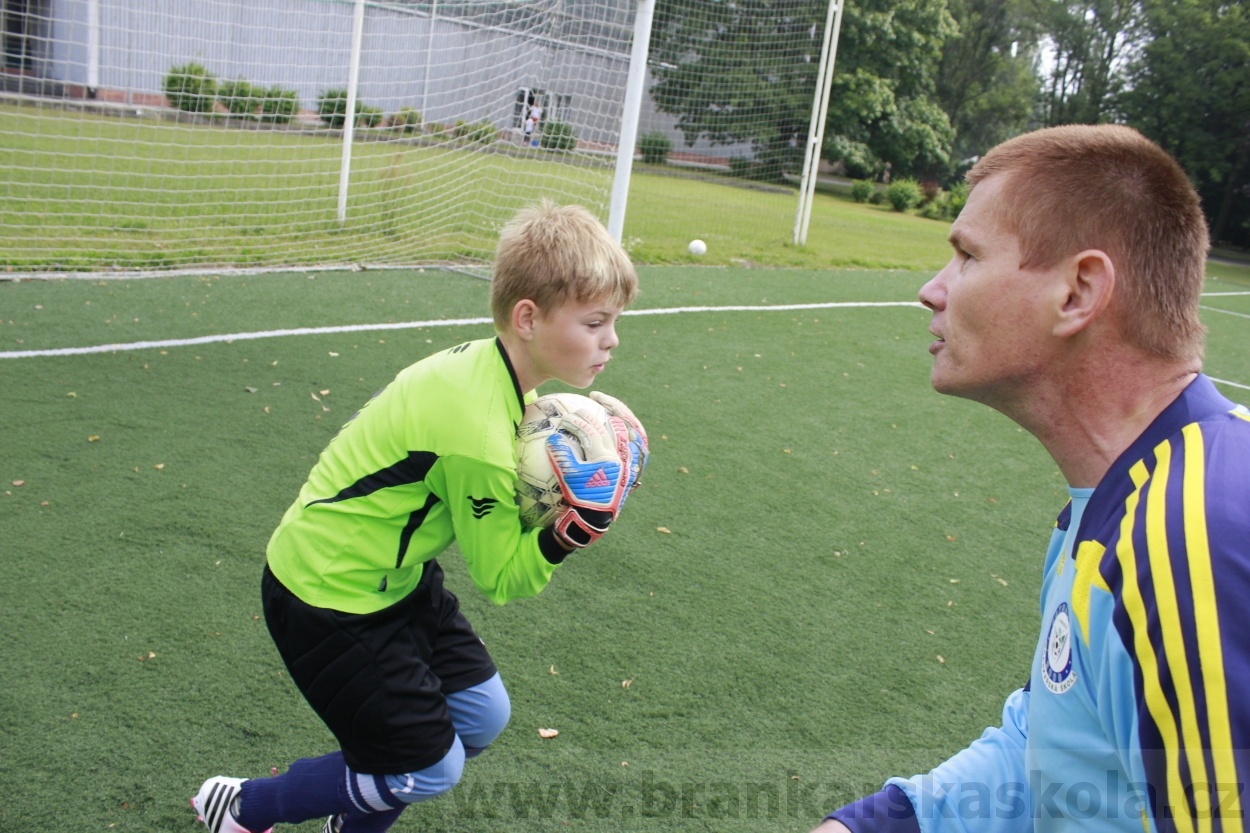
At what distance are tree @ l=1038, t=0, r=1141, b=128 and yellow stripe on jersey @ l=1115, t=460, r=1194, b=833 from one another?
43.4m

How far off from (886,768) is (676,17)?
47.3 feet

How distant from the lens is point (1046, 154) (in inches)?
65.5

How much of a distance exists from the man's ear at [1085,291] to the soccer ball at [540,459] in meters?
1.17

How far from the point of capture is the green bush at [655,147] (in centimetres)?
1955

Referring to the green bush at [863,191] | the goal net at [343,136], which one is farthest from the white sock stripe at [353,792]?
the green bush at [863,191]

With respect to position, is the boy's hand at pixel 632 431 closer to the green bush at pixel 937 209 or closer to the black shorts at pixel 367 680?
the black shorts at pixel 367 680

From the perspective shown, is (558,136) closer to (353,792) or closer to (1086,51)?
(353,792)

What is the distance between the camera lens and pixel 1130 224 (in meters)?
1.56

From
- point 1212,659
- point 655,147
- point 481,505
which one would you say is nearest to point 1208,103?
point 655,147

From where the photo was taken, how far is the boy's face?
230 centimetres

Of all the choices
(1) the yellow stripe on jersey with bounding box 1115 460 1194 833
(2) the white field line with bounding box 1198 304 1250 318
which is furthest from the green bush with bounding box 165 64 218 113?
(2) the white field line with bounding box 1198 304 1250 318

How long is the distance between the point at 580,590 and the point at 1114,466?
2660 millimetres

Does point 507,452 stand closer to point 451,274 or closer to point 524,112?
point 451,274

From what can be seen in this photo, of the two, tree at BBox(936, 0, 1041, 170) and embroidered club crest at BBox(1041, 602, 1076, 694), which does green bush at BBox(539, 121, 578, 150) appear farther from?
tree at BBox(936, 0, 1041, 170)
